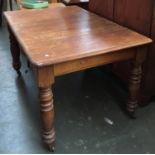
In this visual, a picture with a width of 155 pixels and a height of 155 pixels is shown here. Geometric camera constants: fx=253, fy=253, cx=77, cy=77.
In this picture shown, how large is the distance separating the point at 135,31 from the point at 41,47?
2.06 feet

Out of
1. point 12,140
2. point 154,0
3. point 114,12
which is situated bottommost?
point 12,140

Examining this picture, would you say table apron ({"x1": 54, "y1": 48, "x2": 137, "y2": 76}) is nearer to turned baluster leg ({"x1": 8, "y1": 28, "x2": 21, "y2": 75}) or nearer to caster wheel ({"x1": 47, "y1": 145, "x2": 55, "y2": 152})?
caster wheel ({"x1": 47, "y1": 145, "x2": 55, "y2": 152})

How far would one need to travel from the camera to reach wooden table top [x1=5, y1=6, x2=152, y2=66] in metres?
1.23

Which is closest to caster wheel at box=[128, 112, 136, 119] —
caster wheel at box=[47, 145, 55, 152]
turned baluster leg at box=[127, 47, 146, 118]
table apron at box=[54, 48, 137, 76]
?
turned baluster leg at box=[127, 47, 146, 118]

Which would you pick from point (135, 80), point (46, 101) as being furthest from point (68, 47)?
point (135, 80)

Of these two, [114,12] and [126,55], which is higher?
[114,12]

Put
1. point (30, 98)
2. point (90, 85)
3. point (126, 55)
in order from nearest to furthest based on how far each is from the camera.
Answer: point (126, 55)
point (30, 98)
point (90, 85)

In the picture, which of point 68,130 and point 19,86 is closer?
point 68,130

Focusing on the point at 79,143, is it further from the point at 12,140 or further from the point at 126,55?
Result: the point at 126,55

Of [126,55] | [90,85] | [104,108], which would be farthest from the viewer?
[90,85]

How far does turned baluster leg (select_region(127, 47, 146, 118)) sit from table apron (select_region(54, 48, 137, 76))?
0.12ft

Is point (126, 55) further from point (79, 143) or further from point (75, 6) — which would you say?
point (75, 6)

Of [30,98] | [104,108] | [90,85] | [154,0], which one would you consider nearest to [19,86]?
[30,98]

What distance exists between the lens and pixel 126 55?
1.38m
